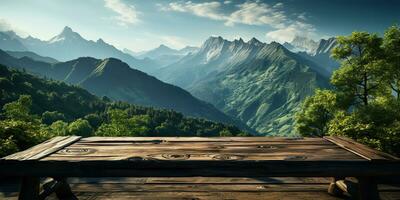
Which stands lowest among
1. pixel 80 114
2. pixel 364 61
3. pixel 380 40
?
pixel 80 114

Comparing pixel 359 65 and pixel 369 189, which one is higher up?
pixel 359 65

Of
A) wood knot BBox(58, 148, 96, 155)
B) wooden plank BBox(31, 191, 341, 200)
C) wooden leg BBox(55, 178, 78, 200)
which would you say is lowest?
wooden plank BBox(31, 191, 341, 200)

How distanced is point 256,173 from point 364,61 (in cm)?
2955

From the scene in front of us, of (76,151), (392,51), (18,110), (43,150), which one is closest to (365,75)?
(392,51)

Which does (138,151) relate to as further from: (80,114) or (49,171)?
(80,114)

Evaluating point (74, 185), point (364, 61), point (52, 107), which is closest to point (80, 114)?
point (52, 107)

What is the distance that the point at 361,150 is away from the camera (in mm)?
4633

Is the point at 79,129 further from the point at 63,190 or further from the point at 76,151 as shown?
the point at 76,151

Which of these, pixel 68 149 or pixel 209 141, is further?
pixel 209 141

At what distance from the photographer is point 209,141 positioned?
5504 millimetres

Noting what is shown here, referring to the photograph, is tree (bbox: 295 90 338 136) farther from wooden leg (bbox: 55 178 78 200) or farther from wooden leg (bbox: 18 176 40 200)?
wooden leg (bbox: 18 176 40 200)

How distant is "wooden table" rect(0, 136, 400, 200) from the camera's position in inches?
157

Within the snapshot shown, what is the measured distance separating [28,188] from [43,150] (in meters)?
0.53

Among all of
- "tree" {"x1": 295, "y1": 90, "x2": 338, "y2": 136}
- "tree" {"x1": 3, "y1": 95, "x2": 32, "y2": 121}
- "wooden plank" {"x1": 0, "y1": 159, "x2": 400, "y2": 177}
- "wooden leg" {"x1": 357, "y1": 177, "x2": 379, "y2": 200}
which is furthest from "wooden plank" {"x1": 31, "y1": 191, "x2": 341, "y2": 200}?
"tree" {"x1": 3, "y1": 95, "x2": 32, "y2": 121}
